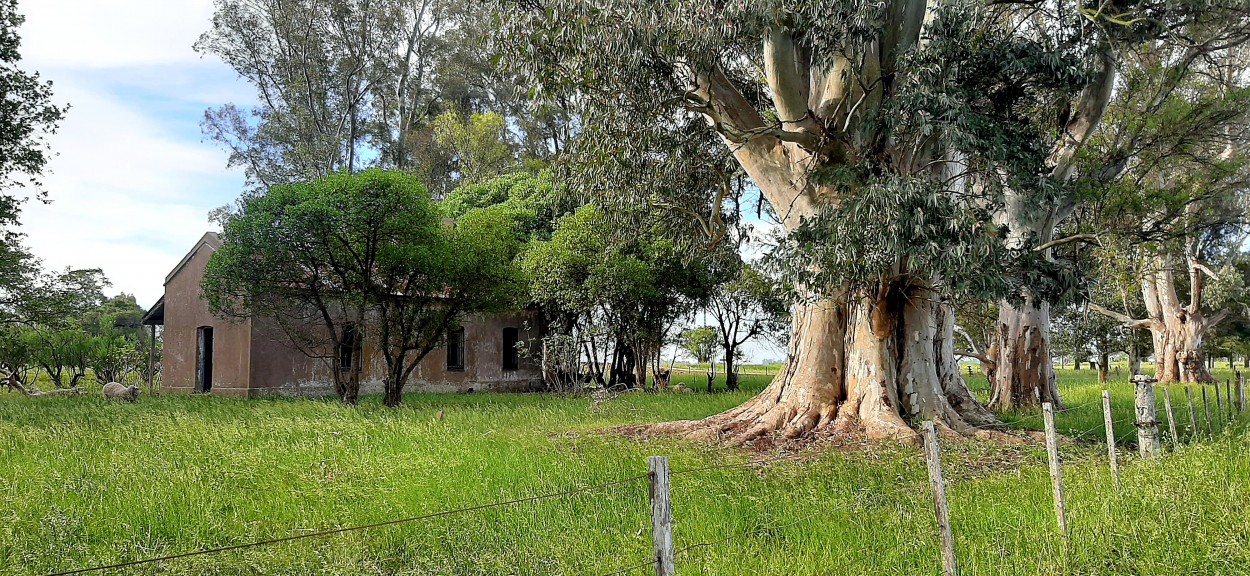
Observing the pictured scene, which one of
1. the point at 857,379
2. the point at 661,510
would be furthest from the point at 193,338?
the point at 661,510

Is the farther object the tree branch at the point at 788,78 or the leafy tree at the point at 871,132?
the tree branch at the point at 788,78

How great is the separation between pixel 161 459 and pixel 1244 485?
35.8 feet

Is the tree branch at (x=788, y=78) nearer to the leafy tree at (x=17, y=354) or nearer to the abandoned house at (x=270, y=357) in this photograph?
the abandoned house at (x=270, y=357)

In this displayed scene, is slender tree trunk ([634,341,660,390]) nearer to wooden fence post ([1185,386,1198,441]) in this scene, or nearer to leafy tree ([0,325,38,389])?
wooden fence post ([1185,386,1198,441])

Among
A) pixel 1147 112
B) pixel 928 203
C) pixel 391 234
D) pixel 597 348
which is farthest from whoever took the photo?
pixel 597 348

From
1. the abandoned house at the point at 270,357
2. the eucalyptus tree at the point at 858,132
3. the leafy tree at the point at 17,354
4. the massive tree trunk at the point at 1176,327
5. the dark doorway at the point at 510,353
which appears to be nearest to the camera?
the eucalyptus tree at the point at 858,132

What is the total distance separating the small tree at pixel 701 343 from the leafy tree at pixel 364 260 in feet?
22.3

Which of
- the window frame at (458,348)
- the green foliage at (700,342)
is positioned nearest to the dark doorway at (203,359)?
the window frame at (458,348)

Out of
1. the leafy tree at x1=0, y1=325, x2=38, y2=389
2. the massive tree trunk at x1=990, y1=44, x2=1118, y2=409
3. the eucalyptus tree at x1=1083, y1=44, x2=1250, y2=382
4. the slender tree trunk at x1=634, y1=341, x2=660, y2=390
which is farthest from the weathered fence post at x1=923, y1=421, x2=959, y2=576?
the leafy tree at x1=0, y1=325, x2=38, y2=389

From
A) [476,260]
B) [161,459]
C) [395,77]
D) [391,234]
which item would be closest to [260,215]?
[391,234]

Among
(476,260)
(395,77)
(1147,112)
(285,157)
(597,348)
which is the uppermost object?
(395,77)

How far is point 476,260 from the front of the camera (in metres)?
19.0

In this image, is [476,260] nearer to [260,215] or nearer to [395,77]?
[260,215]

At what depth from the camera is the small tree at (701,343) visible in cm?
→ 2503
